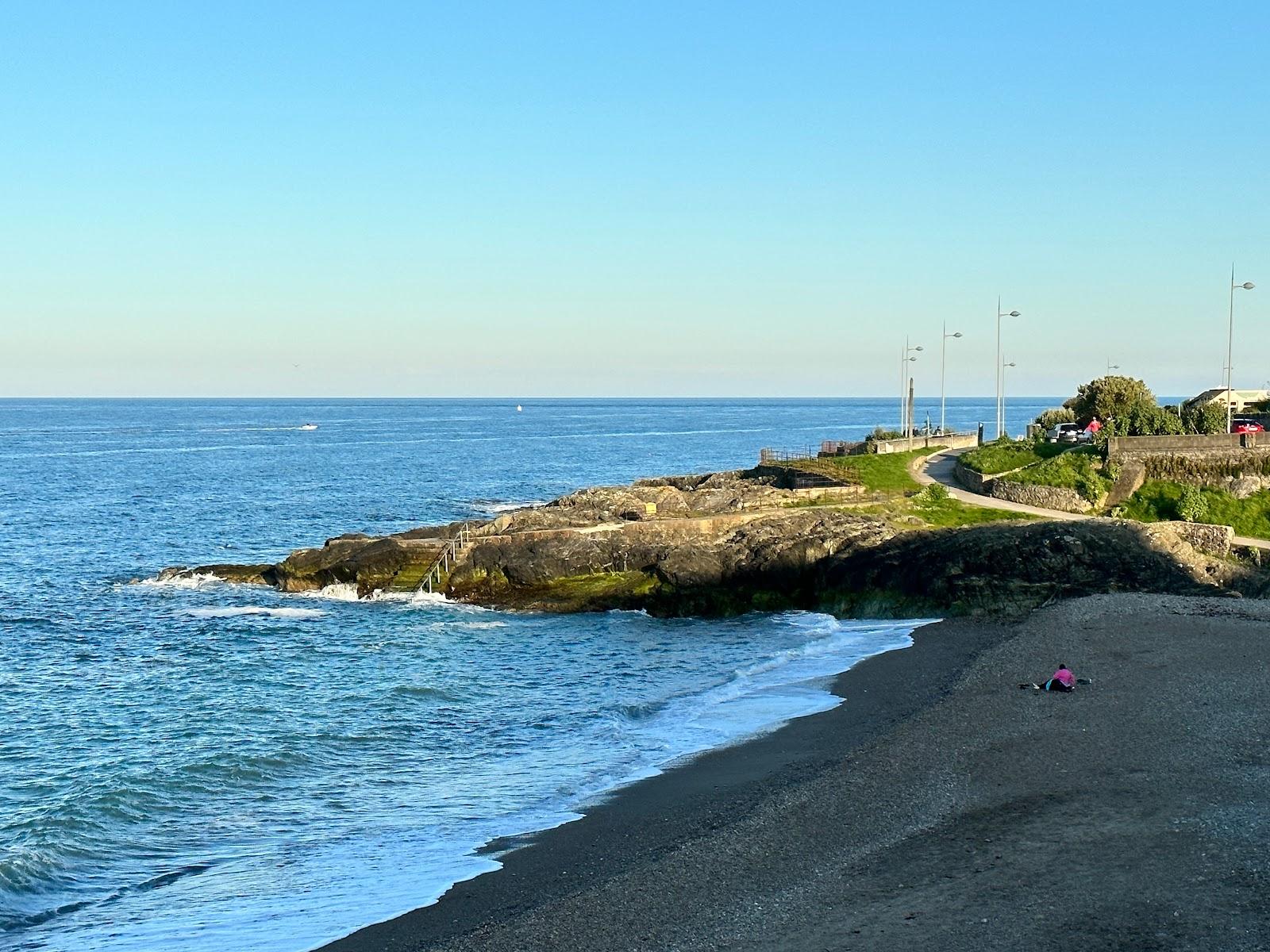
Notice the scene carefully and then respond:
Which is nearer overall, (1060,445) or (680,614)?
(680,614)

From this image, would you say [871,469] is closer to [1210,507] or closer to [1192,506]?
[1192,506]

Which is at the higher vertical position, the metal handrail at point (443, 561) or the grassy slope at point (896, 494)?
the grassy slope at point (896, 494)

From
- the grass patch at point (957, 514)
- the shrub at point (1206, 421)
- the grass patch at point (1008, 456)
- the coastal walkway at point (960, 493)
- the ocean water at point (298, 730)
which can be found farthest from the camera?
the shrub at point (1206, 421)

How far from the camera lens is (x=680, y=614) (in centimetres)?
3981

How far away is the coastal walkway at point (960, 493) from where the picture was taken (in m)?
41.8

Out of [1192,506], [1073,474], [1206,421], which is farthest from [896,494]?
[1206,421]

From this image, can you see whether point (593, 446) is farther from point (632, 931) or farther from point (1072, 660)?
point (632, 931)

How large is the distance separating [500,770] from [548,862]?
18.5ft

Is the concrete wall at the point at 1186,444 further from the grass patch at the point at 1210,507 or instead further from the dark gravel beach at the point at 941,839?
the dark gravel beach at the point at 941,839

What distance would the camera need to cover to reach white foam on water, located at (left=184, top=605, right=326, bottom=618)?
40750 millimetres

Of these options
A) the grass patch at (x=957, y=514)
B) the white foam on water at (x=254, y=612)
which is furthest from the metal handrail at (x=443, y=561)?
the grass patch at (x=957, y=514)

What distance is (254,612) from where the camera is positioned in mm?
41406

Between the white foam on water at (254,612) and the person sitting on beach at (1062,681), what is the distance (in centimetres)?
2455

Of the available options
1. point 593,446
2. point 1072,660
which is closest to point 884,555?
point 1072,660
